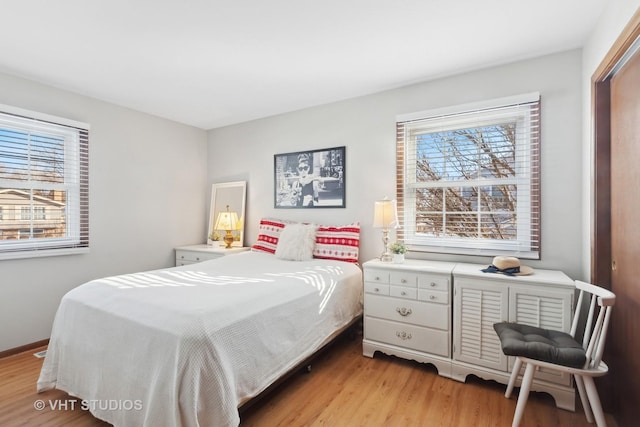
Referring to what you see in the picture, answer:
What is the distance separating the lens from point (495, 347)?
83.4 inches

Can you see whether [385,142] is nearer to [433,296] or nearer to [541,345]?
[433,296]

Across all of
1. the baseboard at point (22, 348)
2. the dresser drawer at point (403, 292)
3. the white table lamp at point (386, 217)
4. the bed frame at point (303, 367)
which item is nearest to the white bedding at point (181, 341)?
the bed frame at point (303, 367)

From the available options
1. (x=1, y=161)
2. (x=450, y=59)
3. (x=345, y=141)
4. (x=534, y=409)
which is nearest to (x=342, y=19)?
(x=450, y=59)

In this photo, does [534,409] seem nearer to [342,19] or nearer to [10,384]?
[342,19]

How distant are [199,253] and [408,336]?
2545mm

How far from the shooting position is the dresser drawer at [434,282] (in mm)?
2283

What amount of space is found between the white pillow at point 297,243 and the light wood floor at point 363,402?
3.38ft

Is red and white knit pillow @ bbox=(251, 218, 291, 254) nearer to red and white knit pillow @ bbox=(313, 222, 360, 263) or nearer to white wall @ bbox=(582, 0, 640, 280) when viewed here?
red and white knit pillow @ bbox=(313, 222, 360, 263)

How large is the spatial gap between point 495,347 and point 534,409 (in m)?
0.38

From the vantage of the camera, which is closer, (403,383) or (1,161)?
(403,383)

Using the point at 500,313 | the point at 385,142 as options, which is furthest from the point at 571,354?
the point at 385,142

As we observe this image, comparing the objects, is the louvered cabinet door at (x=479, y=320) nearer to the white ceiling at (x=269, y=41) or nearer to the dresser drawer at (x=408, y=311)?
the dresser drawer at (x=408, y=311)

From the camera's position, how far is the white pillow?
3.07 metres

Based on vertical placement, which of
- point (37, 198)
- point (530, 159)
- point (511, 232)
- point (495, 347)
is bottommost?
point (495, 347)
